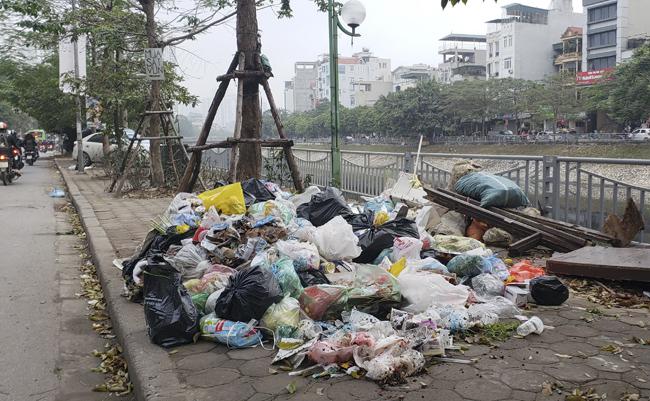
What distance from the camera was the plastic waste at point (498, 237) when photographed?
6.40 metres

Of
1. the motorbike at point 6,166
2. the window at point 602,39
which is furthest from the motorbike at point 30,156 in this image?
the window at point 602,39

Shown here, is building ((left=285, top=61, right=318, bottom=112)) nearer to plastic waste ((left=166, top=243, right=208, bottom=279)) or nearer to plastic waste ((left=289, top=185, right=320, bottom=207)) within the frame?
plastic waste ((left=289, top=185, right=320, bottom=207))

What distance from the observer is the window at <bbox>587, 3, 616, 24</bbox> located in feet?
189

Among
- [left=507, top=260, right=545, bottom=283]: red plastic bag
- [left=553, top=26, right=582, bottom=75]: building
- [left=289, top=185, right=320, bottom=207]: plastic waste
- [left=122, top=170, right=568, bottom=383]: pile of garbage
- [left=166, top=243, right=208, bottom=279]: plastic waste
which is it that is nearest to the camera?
[left=122, top=170, right=568, bottom=383]: pile of garbage

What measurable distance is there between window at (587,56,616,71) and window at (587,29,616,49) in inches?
52.6

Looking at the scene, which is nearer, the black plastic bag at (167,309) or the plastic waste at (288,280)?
the black plastic bag at (167,309)

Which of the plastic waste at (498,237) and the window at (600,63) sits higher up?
the window at (600,63)

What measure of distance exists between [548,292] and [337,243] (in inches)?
62.9

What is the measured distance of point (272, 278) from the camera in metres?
3.77

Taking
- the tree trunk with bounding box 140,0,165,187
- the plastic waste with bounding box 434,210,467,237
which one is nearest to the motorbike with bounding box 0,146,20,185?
the tree trunk with bounding box 140,0,165,187

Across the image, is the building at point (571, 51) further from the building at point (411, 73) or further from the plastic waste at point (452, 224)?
the plastic waste at point (452, 224)

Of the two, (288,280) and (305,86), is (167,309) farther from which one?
(305,86)

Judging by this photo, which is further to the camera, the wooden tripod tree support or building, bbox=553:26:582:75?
building, bbox=553:26:582:75

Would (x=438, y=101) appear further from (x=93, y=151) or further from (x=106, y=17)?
(x=106, y=17)
